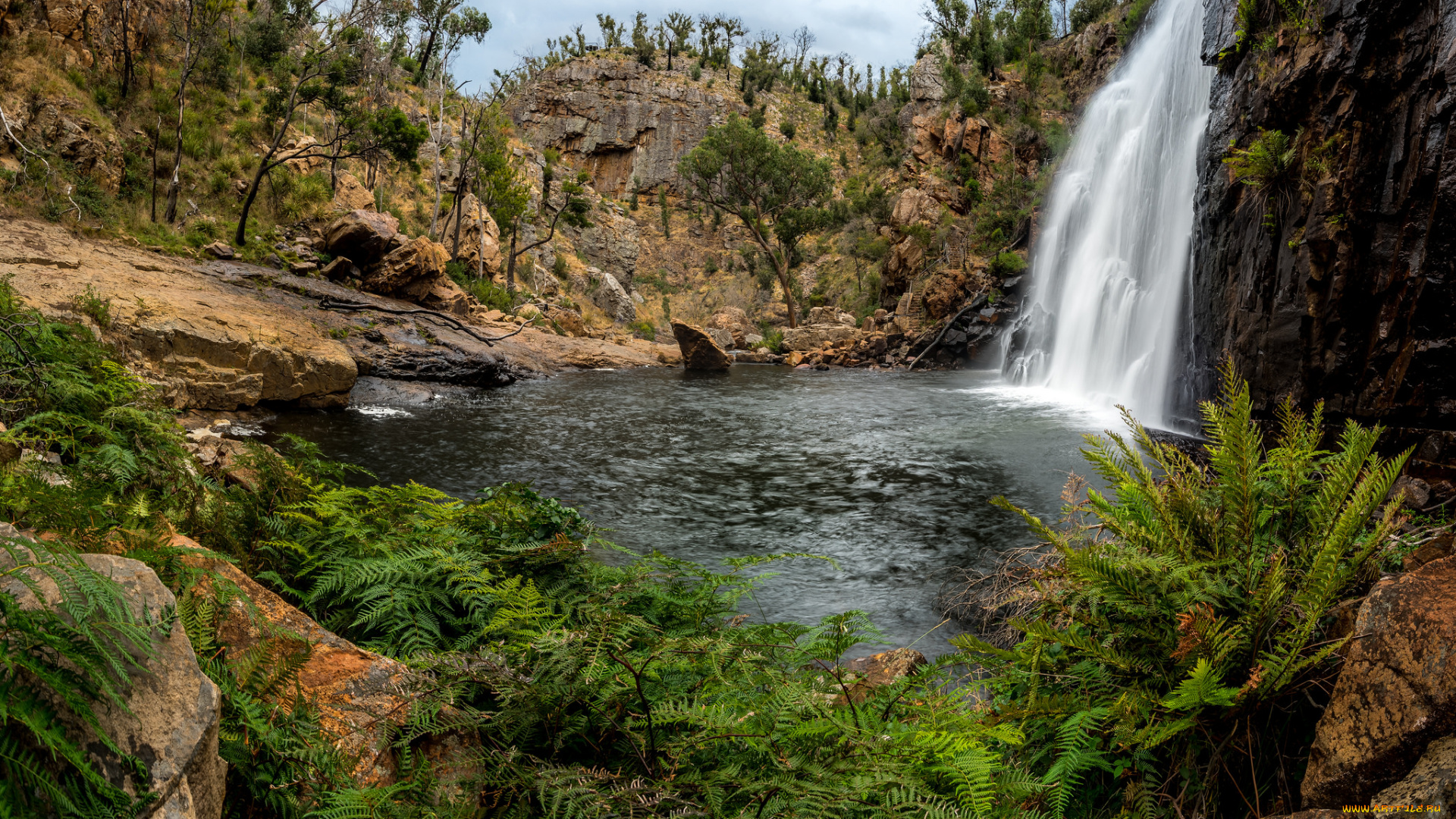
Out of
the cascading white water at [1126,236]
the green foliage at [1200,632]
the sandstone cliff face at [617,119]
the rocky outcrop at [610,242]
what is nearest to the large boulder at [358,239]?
the cascading white water at [1126,236]

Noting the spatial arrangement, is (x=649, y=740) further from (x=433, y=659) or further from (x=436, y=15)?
(x=436, y=15)

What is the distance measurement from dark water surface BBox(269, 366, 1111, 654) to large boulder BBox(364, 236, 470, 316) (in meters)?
4.62

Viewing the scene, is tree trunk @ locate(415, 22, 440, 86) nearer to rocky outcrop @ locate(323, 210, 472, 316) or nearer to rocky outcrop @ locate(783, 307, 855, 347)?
rocky outcrop @ locate(323, 210, 472, 316)

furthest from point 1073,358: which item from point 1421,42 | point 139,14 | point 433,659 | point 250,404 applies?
point 139,14

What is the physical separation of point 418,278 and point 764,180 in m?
24.1

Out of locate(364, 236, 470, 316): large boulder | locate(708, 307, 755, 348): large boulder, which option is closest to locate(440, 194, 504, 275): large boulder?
locate(364, 236, 470, 316): large boulder

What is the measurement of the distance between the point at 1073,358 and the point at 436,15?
113 ft

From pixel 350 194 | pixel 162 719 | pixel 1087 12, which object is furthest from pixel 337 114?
pixel 1087 12

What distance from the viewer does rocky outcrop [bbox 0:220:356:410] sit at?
10.6m

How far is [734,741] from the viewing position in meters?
1.89

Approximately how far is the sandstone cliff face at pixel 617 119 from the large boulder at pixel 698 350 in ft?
118

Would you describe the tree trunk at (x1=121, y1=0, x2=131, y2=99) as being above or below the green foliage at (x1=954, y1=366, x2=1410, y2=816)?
above

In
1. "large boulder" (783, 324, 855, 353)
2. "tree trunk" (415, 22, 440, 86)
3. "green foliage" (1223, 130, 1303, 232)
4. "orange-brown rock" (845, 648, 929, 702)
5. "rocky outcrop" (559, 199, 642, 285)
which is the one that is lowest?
"orange-brown rock" (845, 648, 929, 702)

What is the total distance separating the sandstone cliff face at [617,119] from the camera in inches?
2335
